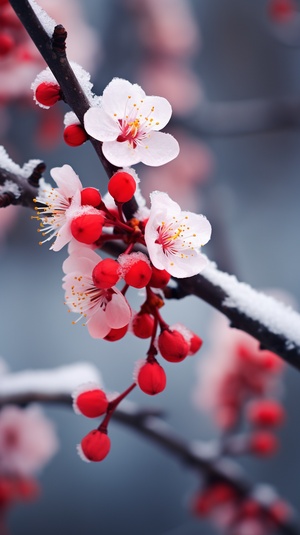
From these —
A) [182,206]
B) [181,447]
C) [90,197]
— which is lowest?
[90,197]

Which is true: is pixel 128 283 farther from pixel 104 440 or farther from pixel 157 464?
pixel 157 464

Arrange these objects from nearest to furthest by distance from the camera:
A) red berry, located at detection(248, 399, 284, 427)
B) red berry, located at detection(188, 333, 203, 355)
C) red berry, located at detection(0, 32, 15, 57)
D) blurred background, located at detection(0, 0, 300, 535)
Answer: red berry, located at detection(188, 333, 203, 355) → red berry, located at detection(0, 32, 15, 57) → red berry, located at detection(248, 399, 284, 427) → blurred background, located at detection(0, 0, 300, 535)

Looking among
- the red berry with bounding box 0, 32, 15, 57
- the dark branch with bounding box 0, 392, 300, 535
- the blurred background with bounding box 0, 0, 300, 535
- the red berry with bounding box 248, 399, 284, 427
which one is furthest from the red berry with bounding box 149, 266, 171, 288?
the blurred background with bounding box 0, 0, 300, 535

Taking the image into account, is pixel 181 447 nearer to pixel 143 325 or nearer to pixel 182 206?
pixel 143 325

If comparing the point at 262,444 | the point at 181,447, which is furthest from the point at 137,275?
the point at 262,444

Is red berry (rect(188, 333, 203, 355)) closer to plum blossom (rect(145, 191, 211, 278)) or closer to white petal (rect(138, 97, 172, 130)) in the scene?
plum blossom (rect(145, 191, 211, 278))

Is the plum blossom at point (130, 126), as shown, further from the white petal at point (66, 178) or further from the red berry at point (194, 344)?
the red berry at point (194, 344)

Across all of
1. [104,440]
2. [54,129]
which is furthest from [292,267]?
[104,440]
